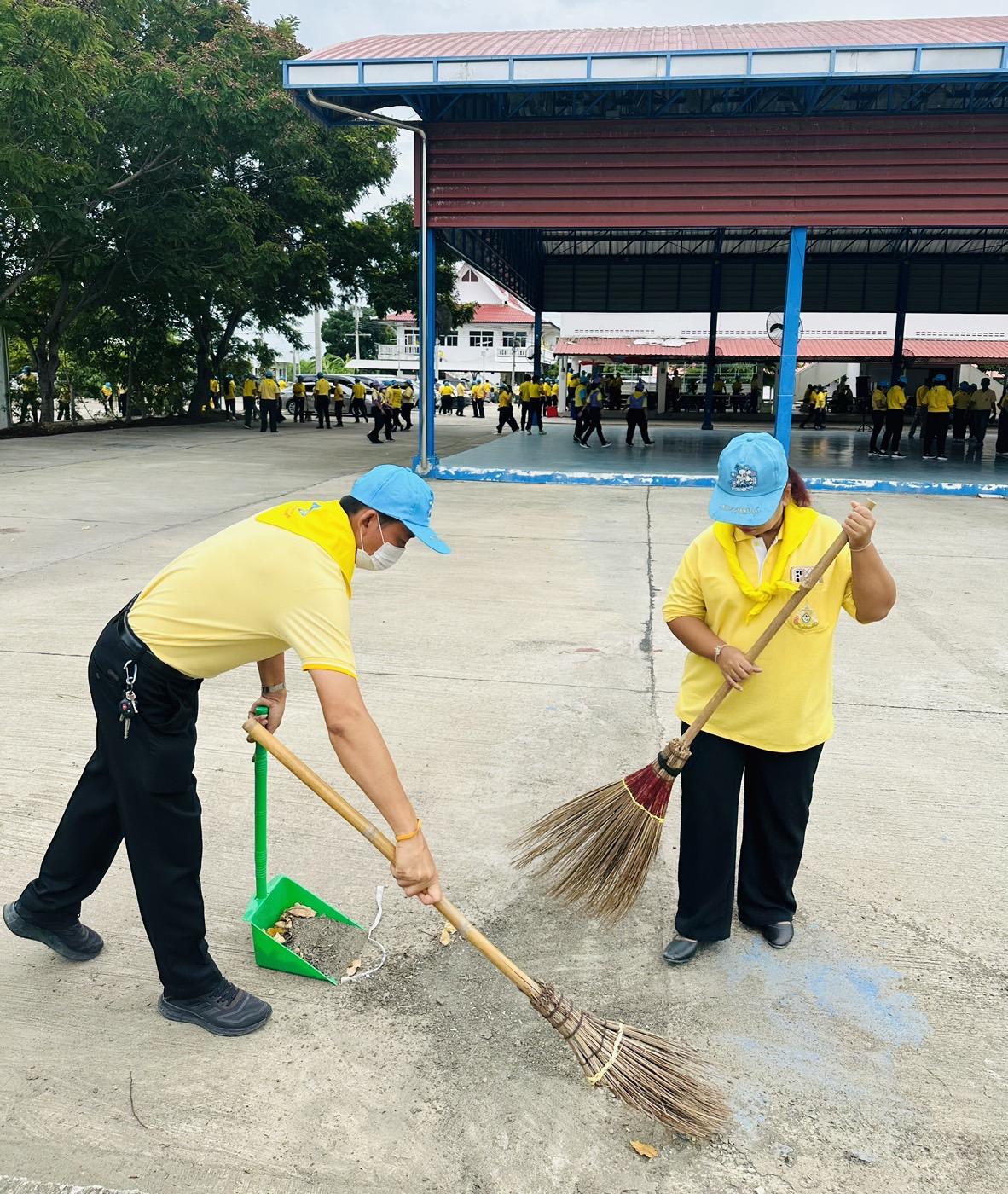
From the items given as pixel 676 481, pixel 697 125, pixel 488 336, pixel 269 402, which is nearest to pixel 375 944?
pixel 676 481

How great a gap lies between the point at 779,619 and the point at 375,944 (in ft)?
5.32

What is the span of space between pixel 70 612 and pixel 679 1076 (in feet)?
18.2

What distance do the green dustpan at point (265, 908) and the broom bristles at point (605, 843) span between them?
2.70 ft

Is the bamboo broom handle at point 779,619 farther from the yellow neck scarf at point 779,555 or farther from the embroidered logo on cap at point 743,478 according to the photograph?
the embroidered logo on cap at point 743,478

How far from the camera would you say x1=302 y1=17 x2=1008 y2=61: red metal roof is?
1280 cm

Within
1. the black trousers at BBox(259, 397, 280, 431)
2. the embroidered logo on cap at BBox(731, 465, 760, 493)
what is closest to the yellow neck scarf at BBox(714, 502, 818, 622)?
the embroidered logo on cap at BBox(731, 465, 760, 493)

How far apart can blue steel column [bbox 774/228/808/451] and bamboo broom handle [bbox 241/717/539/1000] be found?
12428 mm

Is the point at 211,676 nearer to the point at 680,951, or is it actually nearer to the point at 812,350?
the point at 680,951

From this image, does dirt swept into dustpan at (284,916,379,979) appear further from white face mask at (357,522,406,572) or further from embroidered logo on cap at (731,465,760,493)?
embroidered logo on cap at (731,465,760,493)

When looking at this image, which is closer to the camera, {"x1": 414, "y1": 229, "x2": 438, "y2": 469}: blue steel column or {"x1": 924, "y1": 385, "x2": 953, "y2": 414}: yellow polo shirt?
{"x1": 414, "y1": 229, "x2": 438, "y2": 469}: blue steel column

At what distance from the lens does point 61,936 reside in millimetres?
2949

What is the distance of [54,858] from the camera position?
112 inches

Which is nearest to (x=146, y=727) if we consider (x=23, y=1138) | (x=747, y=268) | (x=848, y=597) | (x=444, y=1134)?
(x=23, y=1138)

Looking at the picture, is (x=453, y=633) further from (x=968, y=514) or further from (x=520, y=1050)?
(x=968, y=514)
